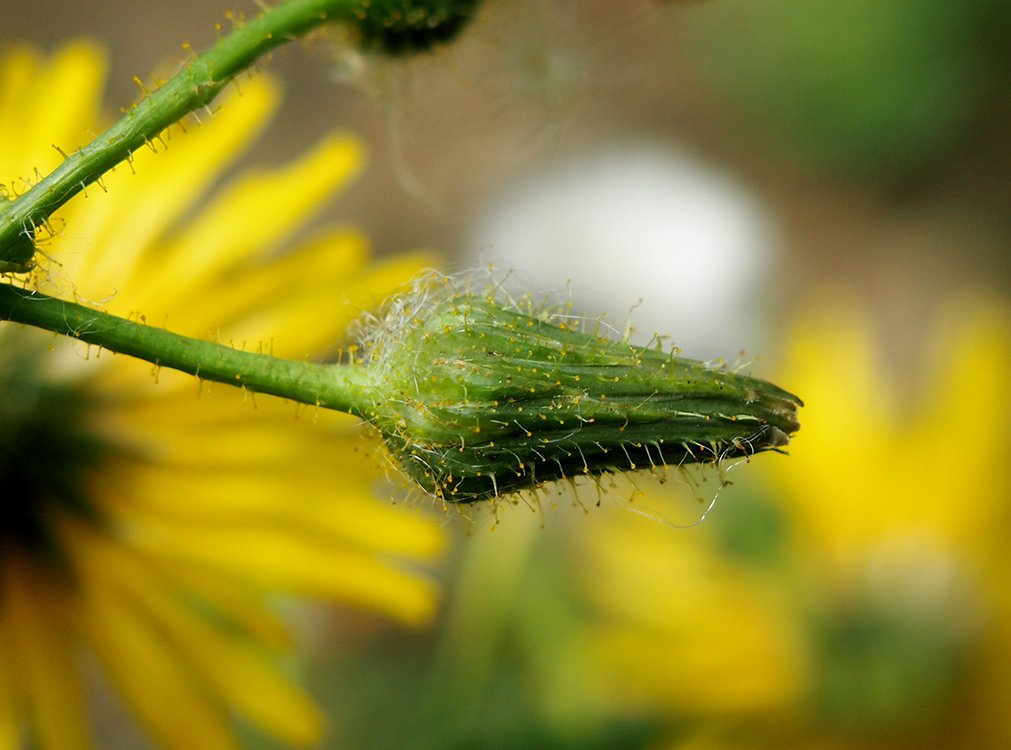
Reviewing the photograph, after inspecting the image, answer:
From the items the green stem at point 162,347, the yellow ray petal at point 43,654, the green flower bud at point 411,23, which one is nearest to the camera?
the green stem at point 162,347

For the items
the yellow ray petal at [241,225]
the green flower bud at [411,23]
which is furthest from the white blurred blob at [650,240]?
the green flower bud at [411,23]

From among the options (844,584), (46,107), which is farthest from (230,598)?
(844,584)

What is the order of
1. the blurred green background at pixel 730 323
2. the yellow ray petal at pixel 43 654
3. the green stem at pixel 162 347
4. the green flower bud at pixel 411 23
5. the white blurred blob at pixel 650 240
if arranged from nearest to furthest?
the green stem at pixel 162 347, the green flower bud at pixel 411 23, the yellow ray petal at pixel 43 654, the blurred green background at pixel 730 323, the white blurred blob at pixel 650 240

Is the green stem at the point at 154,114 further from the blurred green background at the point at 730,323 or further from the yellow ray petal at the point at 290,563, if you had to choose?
the yellow ray petal at the point at 290,563

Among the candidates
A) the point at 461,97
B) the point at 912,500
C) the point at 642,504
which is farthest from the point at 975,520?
the point at 461,97

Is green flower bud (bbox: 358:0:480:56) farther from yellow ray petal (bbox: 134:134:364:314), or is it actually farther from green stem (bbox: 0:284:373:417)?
yellow ray petal (bbox: 134:134:364:314)
